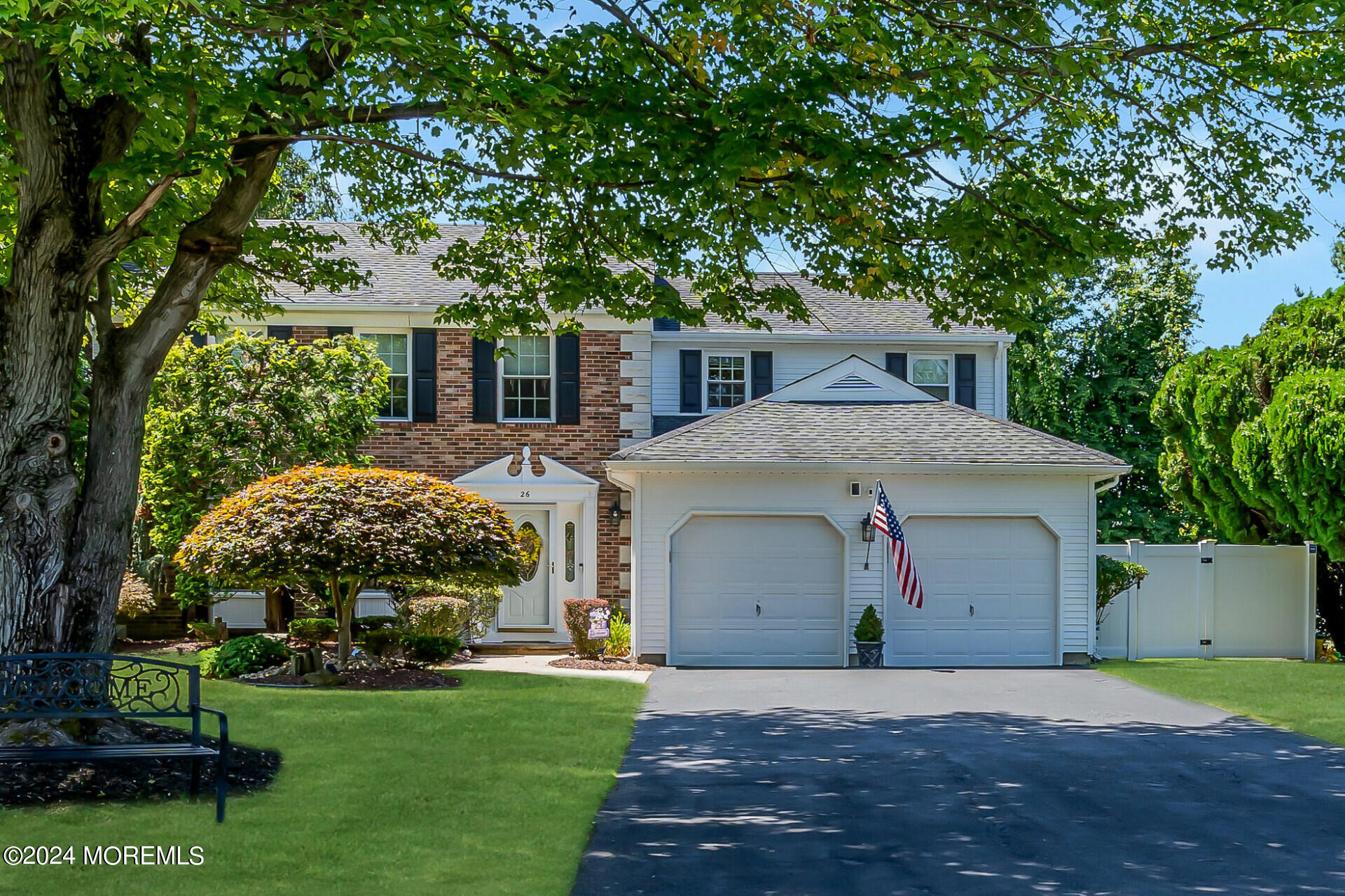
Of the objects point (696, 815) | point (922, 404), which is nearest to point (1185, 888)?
point (696, 815)

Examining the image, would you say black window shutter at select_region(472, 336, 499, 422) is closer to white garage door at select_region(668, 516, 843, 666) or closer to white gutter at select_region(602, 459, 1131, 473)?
white gutter at select_region(602, 459, 1131, 473)

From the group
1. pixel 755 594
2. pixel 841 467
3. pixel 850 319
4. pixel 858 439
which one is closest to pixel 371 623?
pixel 755 594

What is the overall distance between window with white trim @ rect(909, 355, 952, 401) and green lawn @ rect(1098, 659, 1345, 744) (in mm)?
6287

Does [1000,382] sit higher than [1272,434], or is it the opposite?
[1000,382]

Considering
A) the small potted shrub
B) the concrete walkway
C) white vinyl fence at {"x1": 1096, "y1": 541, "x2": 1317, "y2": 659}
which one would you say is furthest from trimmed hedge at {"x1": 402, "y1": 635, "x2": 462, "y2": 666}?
white vinyl fence at {"x1": 1096, "y1": 541, "x2": 1317, "y2": 659}

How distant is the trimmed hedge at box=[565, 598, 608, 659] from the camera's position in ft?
65.3

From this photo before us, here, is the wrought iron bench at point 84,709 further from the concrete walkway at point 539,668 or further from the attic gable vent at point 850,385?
the attic gable vent at point 850,385

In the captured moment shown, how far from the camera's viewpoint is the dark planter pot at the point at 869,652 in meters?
18.8

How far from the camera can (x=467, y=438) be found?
22.3m

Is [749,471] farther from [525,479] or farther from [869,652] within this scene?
[525,479]

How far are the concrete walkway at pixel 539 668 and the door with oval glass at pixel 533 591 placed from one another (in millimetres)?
1661

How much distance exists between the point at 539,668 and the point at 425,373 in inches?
245

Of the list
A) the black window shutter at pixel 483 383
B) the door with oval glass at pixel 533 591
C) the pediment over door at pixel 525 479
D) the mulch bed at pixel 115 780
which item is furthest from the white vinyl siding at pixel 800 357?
the mulch bed at pixel 115 780

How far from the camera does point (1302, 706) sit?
14.5 metres
